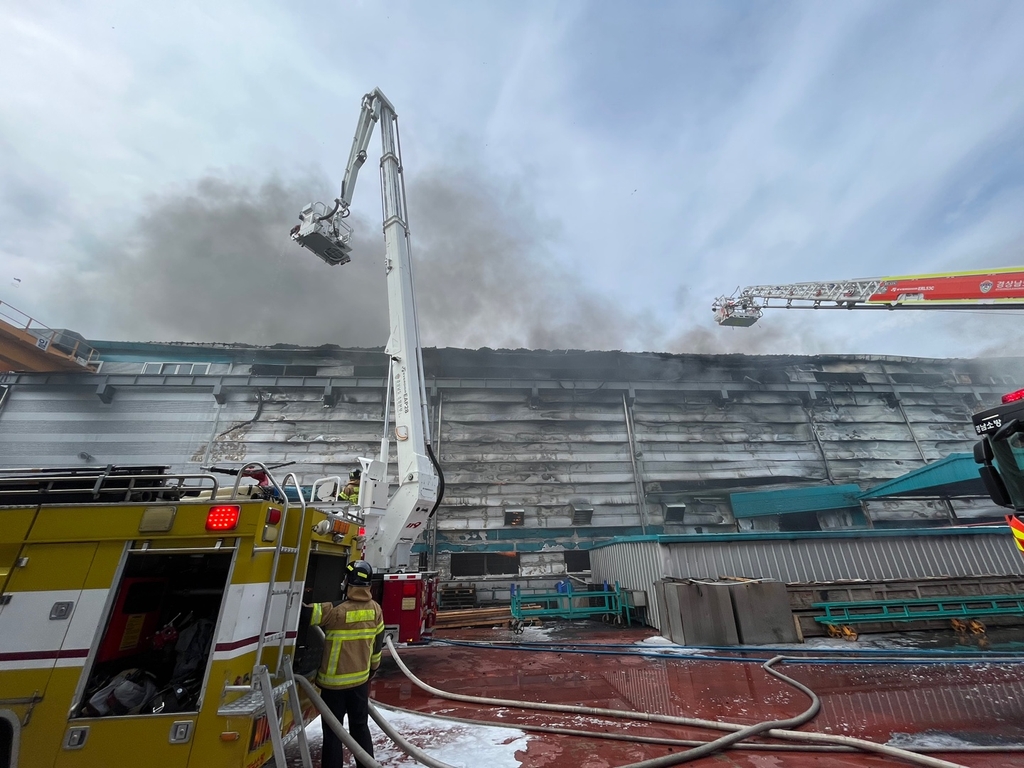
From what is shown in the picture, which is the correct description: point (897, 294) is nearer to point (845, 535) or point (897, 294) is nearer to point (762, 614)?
point (845, 535)

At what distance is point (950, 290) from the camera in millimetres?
16234

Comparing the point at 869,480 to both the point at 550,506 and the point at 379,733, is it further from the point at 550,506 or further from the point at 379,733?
the point at 379,733

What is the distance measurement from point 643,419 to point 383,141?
16377mm

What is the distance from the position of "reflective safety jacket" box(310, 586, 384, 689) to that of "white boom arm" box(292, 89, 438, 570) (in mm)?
4625

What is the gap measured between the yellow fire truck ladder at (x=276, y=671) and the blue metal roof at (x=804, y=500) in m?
20.6

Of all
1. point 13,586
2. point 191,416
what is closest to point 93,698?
point 13,586

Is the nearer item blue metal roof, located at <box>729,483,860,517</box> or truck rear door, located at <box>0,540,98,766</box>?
truck rear door, located at <box>0,540,98,766</box>

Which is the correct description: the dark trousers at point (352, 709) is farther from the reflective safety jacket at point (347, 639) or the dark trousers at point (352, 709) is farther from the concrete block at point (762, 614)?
the concrete block at point (762, 614)

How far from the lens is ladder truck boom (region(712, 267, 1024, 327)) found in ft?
47.0

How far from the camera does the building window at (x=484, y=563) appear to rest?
18125 millimetres

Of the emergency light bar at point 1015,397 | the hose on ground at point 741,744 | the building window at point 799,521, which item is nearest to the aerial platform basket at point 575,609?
the hose on ground at point 741,744

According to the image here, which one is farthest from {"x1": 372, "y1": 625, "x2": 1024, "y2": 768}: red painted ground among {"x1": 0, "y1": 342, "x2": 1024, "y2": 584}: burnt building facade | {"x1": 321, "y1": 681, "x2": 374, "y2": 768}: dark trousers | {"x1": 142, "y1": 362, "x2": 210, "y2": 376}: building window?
{"x1": 142, "y1": 362, "x2": 210, "y2": 376}: building window

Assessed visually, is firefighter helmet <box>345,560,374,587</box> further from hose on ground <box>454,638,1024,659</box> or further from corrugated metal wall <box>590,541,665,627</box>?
corrugated metal wall <box>590,541,665,627</box>

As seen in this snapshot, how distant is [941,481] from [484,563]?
16792 millimetres
